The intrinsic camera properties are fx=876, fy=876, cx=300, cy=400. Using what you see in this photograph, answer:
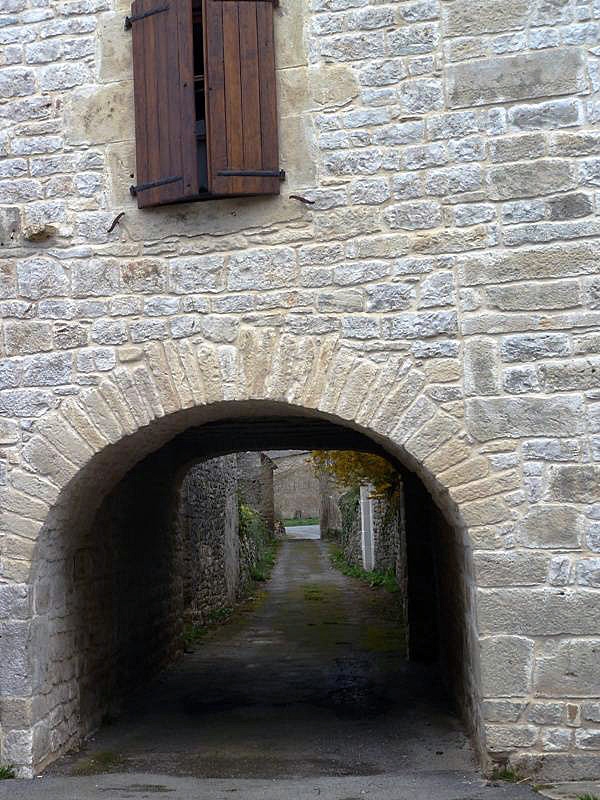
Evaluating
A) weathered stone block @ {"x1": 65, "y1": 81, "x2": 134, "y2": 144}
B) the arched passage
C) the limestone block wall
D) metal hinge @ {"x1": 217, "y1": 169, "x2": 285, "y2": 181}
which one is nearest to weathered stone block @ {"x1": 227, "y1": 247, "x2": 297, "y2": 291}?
the limestone block wall

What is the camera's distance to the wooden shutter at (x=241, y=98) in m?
4.82

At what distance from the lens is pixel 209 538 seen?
40.3 ft

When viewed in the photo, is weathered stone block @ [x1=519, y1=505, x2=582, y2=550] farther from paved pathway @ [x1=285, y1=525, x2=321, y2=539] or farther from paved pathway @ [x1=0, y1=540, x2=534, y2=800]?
paved pathway @ [x1=285, y1=525, x2=321, y2=539]

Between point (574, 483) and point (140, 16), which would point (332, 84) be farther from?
point (574, 483)

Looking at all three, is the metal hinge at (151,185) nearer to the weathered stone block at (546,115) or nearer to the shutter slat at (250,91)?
the shutter slat at (250,91)

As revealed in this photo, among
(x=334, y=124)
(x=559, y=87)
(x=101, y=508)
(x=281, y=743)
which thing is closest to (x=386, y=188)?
(x=334, y=124)

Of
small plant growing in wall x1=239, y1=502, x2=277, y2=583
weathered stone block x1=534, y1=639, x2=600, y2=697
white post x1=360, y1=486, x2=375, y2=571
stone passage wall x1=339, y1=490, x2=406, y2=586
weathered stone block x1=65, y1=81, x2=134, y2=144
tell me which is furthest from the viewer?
small plant growing in wall x1=239, y1=502, x2=277, y2=583

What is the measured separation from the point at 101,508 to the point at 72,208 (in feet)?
7.38

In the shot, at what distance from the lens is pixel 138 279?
495 cm

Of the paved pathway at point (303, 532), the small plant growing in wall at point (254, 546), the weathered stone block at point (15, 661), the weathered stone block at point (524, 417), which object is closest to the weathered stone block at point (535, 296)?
the weathered stone block at point (524, 417)

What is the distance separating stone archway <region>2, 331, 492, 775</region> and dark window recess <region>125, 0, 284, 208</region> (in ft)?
2.94

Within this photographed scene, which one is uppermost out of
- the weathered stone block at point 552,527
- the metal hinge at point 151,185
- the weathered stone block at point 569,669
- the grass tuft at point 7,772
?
the metal hinge at point 151,185

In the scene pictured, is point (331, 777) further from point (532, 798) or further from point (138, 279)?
point (138, 279)

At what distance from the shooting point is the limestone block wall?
4.48m
